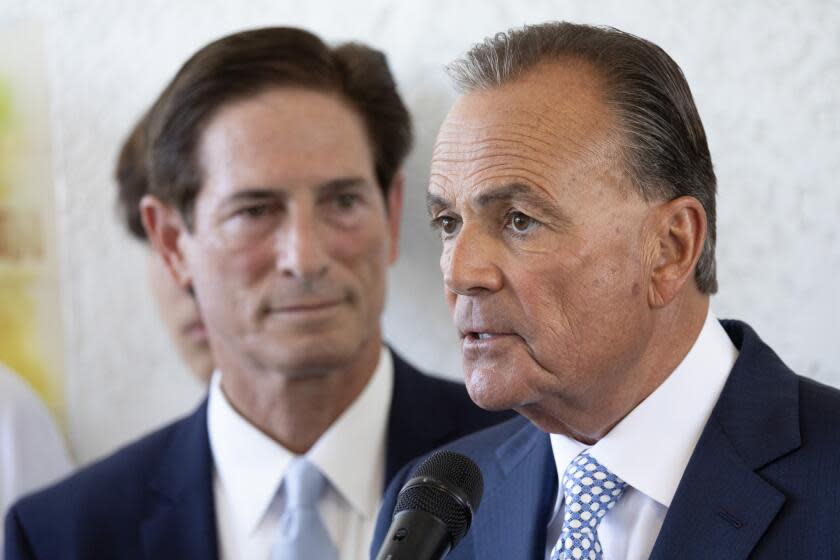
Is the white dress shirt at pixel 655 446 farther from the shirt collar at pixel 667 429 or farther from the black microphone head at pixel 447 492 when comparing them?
the black microphone head at pixel 447 492

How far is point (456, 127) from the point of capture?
4.30 feet

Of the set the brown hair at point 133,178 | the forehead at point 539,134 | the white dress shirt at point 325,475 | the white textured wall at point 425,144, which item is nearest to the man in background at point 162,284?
the brown hair at point 133,178

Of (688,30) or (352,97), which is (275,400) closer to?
(352,97)

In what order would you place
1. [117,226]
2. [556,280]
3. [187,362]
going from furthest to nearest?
[117,226] < [187,362] < [556,280]

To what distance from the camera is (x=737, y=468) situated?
3.96 ft

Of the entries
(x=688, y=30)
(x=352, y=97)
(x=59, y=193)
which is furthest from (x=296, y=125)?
(x=59, y=193)

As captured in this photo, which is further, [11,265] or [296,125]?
[11,265]

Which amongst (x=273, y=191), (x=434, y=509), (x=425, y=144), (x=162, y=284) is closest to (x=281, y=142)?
(x=273, y=191)

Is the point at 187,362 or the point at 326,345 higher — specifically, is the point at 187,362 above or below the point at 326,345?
below

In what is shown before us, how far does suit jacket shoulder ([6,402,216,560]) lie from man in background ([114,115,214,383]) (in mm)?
371

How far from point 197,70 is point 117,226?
709 millimetres

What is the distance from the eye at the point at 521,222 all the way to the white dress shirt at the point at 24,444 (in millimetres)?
1552

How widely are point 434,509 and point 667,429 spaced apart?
33cm

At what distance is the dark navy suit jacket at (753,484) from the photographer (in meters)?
1.16
